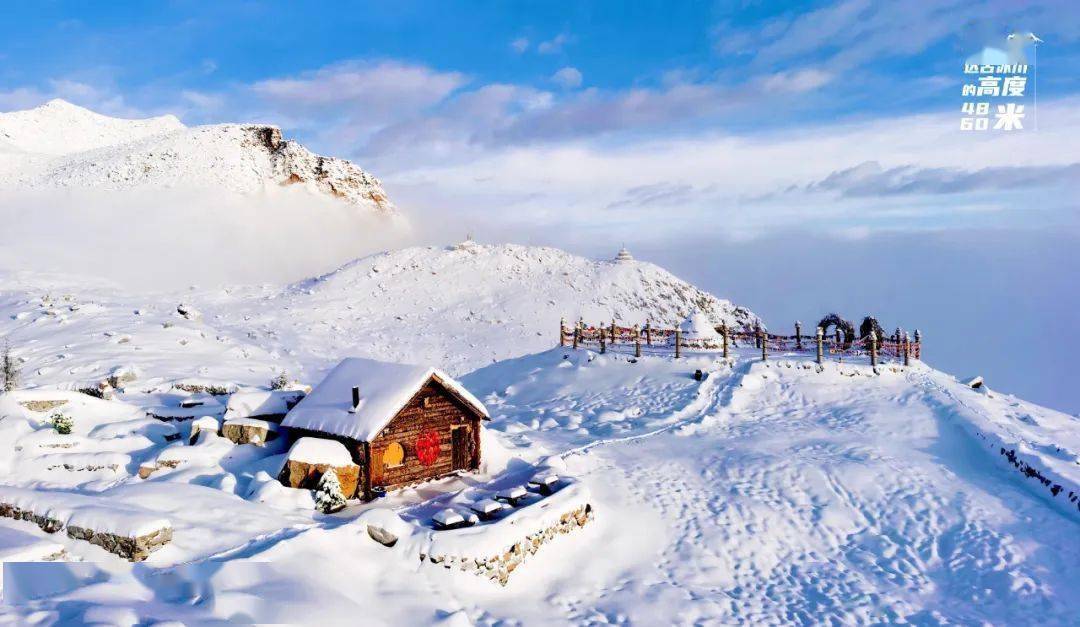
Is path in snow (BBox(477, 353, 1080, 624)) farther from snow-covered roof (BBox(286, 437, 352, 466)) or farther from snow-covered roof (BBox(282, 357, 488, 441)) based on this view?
snow-covered roof (BBox(286, 437, 352, 466))

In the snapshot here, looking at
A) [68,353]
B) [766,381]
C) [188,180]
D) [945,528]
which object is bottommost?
[945,528]

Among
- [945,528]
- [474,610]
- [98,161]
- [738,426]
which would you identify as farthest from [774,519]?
[98,161]

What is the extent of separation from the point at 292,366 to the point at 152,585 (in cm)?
2657

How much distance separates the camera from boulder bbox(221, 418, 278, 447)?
1906 cm

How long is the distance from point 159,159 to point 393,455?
75.9m

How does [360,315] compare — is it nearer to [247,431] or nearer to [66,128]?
[247,431]

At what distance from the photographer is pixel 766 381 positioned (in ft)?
97.0

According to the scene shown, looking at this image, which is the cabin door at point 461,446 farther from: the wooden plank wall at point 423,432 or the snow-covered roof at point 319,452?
the snow-covered roof at point 319,452

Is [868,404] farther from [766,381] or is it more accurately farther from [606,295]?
[606,295]

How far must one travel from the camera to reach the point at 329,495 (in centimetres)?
1586

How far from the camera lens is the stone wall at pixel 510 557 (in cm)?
1351

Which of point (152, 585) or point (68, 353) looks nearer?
point (152, 585)

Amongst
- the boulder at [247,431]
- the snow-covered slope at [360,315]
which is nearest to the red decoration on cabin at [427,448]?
the boulder at [247,431]

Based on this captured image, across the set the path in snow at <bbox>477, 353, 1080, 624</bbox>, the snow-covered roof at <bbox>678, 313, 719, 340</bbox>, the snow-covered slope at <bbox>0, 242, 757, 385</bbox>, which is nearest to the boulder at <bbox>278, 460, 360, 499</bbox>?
the path in snow at <bbox>477, 353, 1080, 624</bbox>
